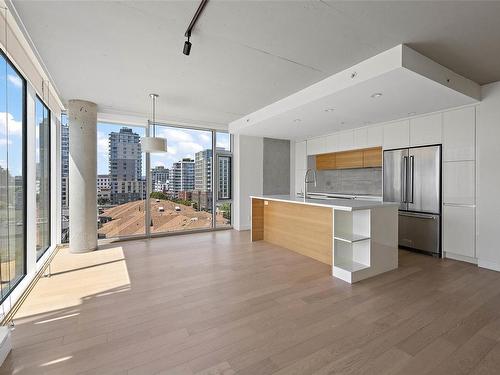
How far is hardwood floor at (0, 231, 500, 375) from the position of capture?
1.74 m

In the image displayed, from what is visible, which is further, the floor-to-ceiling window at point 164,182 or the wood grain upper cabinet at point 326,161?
the wood grain upper cabinet at point 326,161

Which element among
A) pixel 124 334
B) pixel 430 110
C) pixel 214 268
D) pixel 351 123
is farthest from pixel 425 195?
pixel 124 334

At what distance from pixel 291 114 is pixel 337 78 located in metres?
1.25

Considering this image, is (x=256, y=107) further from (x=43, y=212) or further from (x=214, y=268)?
(x=43, y=212)

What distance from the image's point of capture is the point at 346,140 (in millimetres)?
5738

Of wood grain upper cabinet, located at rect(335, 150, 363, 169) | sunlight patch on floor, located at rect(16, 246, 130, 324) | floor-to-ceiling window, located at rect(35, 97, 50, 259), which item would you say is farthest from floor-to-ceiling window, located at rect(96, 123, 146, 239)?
wood grain upper cabinet, located at rect(335, 150, 363, 169)

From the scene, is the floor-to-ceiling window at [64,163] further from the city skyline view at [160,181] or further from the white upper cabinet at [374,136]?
the white upper cabinet at [374,136]

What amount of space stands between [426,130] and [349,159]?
5.87ft

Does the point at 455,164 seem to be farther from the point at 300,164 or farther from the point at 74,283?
the point at 74,283

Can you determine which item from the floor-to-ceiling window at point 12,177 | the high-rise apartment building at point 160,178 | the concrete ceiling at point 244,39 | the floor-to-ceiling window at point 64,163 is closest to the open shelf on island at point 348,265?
the concrete ceiling at point 244,39

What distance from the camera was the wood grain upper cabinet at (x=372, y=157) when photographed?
5.25 meters

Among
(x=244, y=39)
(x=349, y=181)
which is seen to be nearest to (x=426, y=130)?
(x=349, y=181)

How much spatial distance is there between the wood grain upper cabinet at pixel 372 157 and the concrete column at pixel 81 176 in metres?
5.50

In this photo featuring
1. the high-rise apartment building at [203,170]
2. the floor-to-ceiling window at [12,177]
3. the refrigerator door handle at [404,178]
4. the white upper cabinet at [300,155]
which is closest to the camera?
the floor-to-ceiling window at [12,177]
